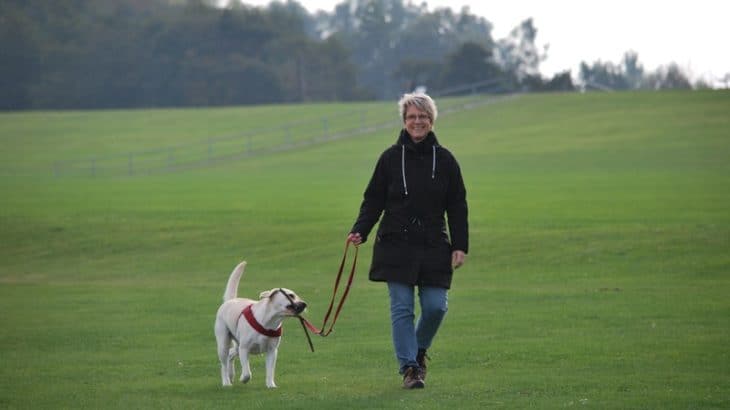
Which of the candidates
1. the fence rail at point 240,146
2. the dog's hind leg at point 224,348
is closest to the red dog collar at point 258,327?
the dog's hind leg at point 224,348

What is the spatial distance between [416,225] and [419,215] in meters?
0.08

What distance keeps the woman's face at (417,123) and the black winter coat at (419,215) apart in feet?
0.20

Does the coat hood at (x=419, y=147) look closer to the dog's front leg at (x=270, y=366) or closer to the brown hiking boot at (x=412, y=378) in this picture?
the brown hiking boot at (x=412, y=378)

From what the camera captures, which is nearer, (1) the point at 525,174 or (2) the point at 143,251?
(2) the point at 143,251

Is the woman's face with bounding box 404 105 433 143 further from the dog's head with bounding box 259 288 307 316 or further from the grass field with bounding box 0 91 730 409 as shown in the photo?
the grass field with bounding box 0 91 730 409

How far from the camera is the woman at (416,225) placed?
1073cm

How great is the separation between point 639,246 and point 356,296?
8.47 metres

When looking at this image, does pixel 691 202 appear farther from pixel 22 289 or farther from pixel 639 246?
pixel 22 289

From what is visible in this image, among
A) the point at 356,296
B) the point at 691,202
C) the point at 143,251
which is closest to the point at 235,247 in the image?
the point at 143,251

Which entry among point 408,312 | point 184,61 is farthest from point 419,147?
point 184,61

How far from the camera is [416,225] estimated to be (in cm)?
1073

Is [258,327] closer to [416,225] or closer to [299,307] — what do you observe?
[299,307]

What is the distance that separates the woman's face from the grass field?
A: 2074mm

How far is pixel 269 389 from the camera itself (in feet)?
36.8
